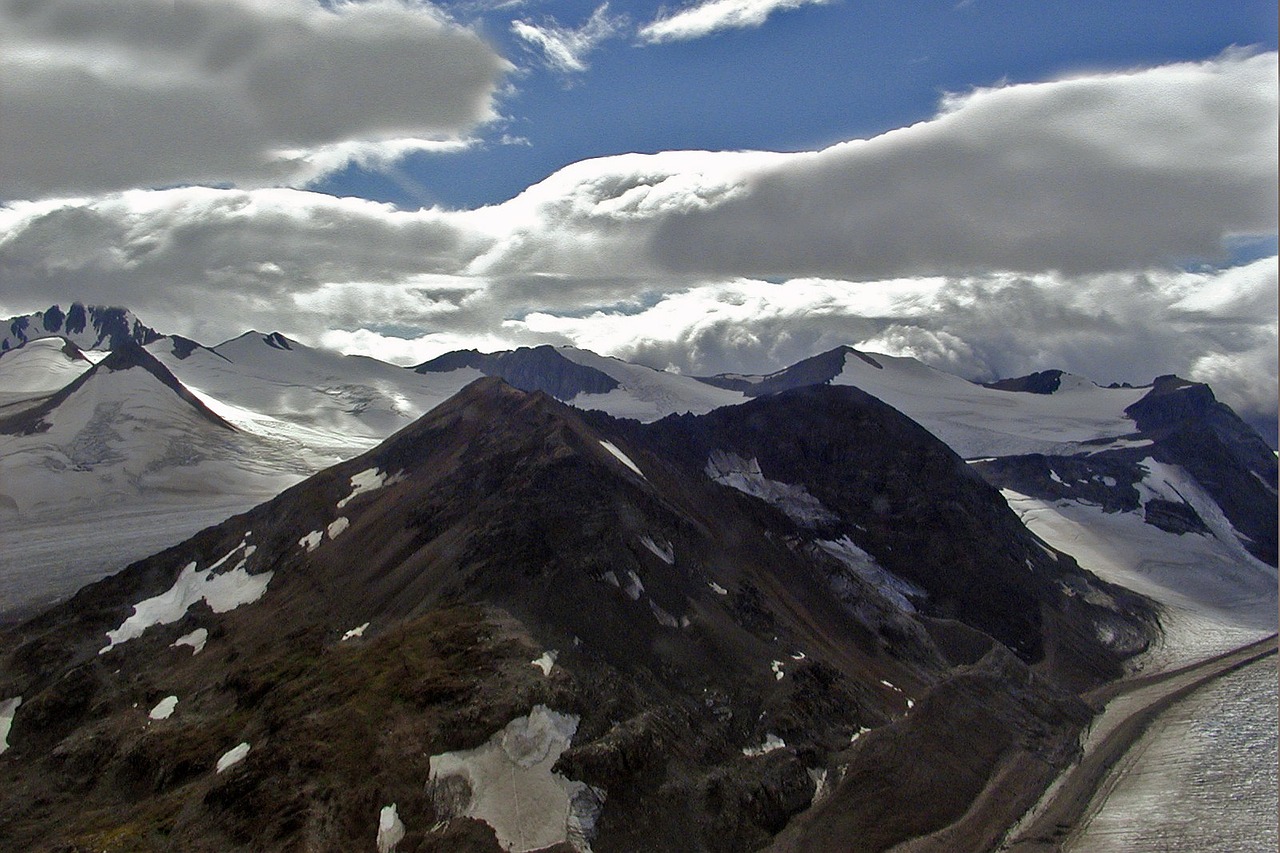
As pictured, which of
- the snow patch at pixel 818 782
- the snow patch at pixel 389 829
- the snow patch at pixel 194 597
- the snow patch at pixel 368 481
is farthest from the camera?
the snow patch at pixel 368 481

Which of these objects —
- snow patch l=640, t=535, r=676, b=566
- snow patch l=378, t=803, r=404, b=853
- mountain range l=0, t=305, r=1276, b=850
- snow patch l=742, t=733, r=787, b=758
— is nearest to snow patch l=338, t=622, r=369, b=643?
mountain range l=0, t=305, r=1276, b=850

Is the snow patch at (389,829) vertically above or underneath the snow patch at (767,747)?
above

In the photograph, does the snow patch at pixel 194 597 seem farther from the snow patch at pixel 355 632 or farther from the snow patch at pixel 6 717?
the snow patch at pixel 355 632

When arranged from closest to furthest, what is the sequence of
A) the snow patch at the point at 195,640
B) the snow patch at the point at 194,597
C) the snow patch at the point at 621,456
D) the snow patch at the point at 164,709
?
the snow patch at the point at 164,709 → the snow patch at the point at 195,640 → the snow patch at the point at 194,597 → the snow patch at the point at 621,456

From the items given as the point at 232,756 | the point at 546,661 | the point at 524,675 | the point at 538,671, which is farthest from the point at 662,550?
the point at 232,756

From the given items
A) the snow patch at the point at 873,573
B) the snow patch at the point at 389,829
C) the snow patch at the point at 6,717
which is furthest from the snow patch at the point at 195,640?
the snow patch at the point at 873,573

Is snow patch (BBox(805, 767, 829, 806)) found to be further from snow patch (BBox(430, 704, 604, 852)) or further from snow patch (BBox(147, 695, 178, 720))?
snow patch (BBox(147, 695, 178, 720))

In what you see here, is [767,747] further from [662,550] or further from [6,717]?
[6,717]
